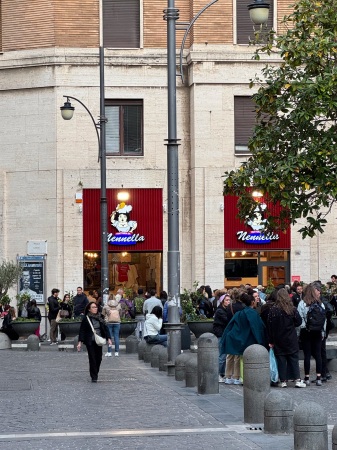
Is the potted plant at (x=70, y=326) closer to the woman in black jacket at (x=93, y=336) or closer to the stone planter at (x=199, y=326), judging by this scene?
the stone planter at (x=199, y=326)

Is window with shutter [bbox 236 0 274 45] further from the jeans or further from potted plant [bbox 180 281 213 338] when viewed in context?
the jeans

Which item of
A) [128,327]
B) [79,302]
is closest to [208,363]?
[128,327]

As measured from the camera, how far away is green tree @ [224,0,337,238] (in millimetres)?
23156

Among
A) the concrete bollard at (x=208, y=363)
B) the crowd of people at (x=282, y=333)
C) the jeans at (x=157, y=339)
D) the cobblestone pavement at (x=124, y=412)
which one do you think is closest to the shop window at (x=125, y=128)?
the jeans at (x=157, y=339)

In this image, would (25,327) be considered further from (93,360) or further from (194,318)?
(93,360)

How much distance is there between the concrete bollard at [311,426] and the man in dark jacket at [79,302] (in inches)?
986

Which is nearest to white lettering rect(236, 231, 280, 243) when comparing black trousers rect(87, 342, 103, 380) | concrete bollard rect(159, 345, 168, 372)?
concrete bollard rect(159, 345, 168, 372)

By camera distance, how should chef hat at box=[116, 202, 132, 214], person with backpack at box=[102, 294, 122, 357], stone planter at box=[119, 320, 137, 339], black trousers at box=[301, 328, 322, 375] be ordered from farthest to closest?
1. chef hat at box=[116, 202, 132, 214]
2. stone planter at box=[119, 320, 137, 339]
3. person with backpack at box=[102, 294, 122, 357]
4. black trousers at box=[301, 328, 322, 375]

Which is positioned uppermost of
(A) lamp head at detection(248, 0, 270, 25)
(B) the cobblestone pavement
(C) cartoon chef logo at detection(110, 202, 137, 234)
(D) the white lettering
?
(A) lamp head at detection(248, 0, 270, 25)

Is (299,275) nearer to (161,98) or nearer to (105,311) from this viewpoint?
(161,98)

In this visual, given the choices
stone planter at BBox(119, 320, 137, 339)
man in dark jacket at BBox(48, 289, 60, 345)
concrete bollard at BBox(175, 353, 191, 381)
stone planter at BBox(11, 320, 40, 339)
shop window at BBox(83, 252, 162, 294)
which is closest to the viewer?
concrete bollard at BBox(175, 353, 191, 381)

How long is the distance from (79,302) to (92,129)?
7201mm

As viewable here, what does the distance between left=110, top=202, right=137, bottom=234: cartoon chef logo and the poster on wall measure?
273 cm

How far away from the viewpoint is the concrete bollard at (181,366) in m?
21.3
